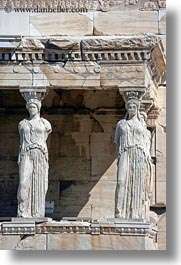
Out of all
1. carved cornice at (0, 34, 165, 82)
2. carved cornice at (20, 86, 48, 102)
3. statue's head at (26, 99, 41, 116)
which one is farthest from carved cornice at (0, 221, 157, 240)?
carved cornice at (0, 34, 165, 82)

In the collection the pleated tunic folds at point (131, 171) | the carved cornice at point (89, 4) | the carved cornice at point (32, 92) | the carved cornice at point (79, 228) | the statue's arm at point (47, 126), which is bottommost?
the carved cornice at point (79, 228)

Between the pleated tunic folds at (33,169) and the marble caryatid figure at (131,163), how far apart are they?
1.04 metres

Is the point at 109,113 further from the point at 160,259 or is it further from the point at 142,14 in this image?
the point at 160,259

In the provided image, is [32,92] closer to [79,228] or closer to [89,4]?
[79,228]

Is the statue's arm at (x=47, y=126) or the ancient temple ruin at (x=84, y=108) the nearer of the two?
the ancient temple ruin at (x=84, y=108)

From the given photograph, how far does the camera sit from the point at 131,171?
2533 centimetres

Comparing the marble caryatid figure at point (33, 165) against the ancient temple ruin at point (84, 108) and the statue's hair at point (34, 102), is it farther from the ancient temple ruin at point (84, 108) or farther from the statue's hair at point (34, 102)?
the ancient temple ruin at point (84, 108)

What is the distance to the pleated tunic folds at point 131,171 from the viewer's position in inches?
995

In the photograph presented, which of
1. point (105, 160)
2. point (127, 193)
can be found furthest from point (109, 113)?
point (127, 193)

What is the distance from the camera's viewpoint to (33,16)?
26922 mm

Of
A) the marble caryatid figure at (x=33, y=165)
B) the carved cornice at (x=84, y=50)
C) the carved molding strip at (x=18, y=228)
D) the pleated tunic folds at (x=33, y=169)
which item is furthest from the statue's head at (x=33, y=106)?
the carved molding strip at (x=18, y=228)

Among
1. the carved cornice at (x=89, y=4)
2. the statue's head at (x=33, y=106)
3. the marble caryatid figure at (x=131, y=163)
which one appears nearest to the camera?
the marble caryatid figure at (x=131, y=163)

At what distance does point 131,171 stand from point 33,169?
1.38m

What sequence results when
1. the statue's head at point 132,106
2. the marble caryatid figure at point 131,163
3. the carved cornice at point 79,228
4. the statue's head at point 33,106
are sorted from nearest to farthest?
the carved cornice at point 79,228 → the marble caryatid figure at point 131,163 → the statue's head at point 132,106 → the statue's head at point 33,106
